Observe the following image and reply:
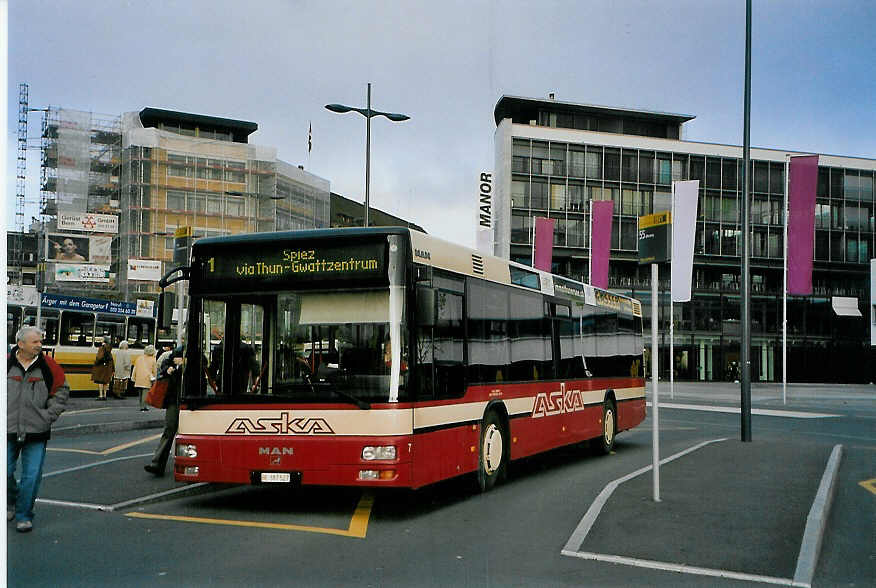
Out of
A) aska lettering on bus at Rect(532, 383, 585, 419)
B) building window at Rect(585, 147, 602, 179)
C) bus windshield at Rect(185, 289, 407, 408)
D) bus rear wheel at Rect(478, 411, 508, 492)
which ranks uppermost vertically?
building window at Rect(585, 147, 602, 179)

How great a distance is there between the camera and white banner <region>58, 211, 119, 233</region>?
187ft

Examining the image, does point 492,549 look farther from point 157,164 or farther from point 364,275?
point 157,164

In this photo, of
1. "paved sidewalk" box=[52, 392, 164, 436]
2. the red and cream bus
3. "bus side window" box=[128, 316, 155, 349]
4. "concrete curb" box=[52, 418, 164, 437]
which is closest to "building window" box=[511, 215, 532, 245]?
"bus side window" box=[128, 316, 155, 349]

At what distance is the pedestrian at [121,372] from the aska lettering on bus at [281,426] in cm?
2477

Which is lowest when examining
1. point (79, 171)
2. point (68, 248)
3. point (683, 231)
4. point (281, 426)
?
point (281, 426)

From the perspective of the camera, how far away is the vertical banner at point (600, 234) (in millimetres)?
48719

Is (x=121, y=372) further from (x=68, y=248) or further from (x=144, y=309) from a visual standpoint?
(x=68, y=248)

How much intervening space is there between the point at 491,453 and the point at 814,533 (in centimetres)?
440

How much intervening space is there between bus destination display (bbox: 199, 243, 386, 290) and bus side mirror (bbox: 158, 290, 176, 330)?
2.27 feet

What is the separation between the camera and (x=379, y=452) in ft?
31.0

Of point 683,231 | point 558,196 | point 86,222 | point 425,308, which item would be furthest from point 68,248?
point 425,308

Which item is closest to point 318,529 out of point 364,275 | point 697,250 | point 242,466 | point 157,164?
point 242,466

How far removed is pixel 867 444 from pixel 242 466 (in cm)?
1548

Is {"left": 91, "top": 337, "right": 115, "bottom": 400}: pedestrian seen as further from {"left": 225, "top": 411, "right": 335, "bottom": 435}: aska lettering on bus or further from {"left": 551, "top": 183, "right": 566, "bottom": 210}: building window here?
{"left": 551, "top": 183, "right": 566, "bottom": 210}: building window
